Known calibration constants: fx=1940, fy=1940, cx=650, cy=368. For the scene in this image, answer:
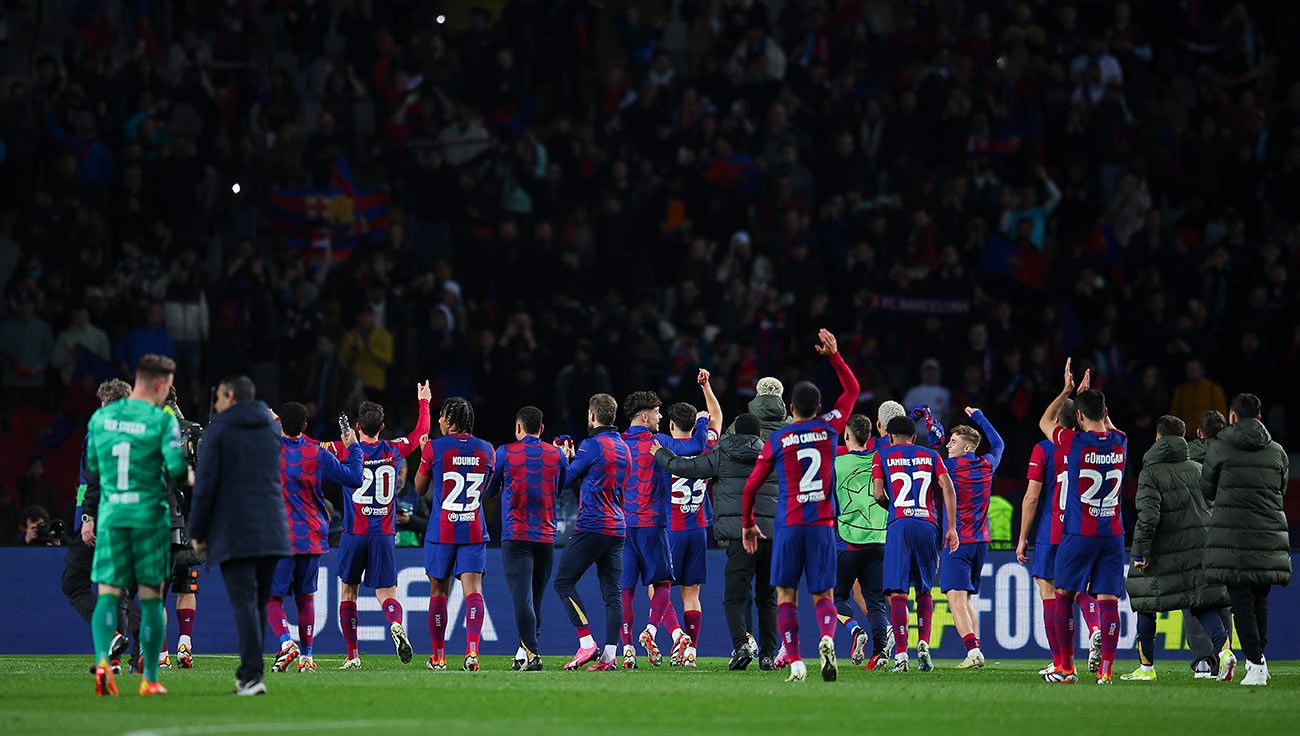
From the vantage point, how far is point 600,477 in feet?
56.1

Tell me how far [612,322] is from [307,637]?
9.24 metres

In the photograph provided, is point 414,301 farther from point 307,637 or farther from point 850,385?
point 850,385

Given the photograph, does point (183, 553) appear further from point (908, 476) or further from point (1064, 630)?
point (1064, 630)

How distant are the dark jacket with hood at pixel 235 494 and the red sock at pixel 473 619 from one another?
4.30m

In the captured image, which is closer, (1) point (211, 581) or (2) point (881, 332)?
(1) point (211, 581)

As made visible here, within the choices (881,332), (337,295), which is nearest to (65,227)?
(337,295)

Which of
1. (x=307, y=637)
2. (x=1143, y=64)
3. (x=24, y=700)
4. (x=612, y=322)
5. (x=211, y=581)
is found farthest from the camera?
(x=1143, y=64)

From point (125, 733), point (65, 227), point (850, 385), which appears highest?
point (65, 227)

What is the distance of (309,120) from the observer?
28484mm

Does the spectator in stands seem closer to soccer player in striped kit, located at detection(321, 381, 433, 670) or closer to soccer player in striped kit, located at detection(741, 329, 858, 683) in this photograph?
soccer player in striped kit, located at detection(741, 329, 858, 683)

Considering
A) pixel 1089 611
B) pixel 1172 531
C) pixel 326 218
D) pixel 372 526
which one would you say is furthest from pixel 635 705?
pixel 326 218

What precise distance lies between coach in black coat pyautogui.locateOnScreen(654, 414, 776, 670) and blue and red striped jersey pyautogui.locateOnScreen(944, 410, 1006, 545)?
1.81 metres

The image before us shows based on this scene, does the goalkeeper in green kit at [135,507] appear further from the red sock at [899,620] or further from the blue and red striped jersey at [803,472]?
the red sock at [899,620]

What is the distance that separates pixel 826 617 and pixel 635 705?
2368 mm
